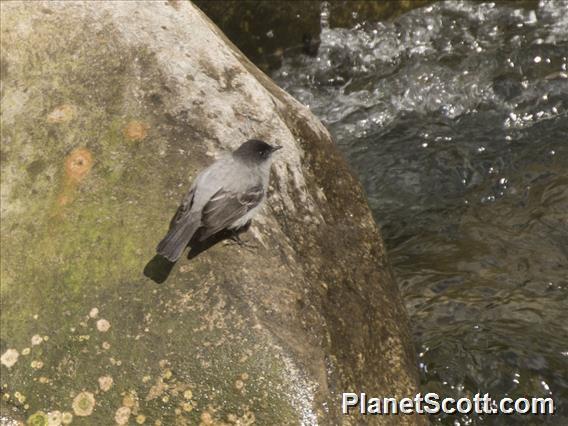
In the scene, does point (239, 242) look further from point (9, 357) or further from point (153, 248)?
point (9, 357)

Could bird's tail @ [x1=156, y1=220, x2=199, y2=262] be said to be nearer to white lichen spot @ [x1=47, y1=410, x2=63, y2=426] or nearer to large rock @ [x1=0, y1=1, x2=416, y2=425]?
large rock @ [x1=0, y1=1, x2=416, y2=425]

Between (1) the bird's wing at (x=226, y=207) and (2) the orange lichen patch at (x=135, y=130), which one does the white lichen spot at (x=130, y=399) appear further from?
(2) the orange lichen patch at (x=135, y=130)

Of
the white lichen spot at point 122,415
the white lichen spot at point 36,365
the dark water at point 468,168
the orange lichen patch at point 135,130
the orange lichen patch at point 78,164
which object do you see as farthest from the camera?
the dark water at point 468,168

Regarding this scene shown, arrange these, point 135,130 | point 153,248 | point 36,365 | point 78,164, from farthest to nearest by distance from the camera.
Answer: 1. point 135,130
2. point 78,164
3. point 153,248
4. point 36,365

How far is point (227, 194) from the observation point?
5.02m

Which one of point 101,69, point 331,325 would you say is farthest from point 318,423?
point 101,69

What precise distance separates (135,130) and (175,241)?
3.01ft

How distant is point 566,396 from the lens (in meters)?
5.18

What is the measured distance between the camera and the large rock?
4.39m

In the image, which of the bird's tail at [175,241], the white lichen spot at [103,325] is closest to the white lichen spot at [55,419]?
the white lichen spot at [103,325]

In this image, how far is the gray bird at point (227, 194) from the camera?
479 centimetres

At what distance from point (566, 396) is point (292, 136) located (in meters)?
2.22

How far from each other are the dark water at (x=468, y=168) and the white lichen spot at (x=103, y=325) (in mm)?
2019

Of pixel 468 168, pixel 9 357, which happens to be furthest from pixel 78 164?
pixel 468 168
